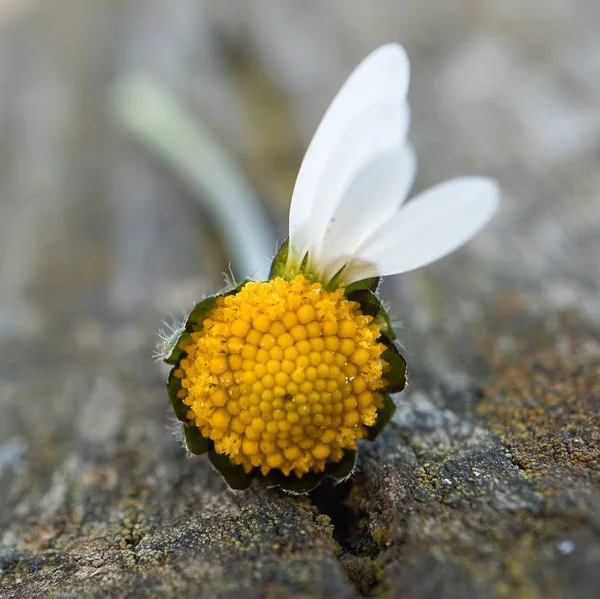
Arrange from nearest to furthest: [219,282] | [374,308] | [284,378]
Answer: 1. [284,378]
2. [374,308]
3. [219,282]

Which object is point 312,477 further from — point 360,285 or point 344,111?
point 344,111

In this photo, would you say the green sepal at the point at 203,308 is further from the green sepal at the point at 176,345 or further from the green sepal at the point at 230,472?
the green sepal at the point at 230,472

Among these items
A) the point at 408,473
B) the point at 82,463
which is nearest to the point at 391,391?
the point at 408,473

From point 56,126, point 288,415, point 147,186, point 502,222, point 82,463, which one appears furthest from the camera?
point 56,126

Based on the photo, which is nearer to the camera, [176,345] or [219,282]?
[176,345]

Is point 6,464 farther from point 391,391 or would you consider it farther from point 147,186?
point 147,186

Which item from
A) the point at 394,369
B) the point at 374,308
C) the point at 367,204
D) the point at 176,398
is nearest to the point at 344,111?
the point at 367,204

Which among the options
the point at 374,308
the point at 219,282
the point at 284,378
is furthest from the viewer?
the point at 219,282
